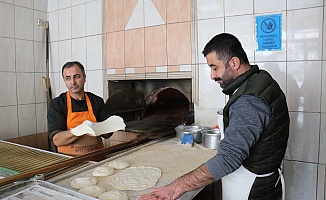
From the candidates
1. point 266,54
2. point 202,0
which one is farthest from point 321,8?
point 202,0

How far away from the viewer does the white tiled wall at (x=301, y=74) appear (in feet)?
5.85

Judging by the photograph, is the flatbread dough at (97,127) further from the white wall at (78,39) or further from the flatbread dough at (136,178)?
the white wall at (78,39)

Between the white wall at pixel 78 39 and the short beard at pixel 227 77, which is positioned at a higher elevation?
the white wall at pixel 78 39

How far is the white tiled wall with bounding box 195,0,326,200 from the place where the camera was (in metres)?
1.78

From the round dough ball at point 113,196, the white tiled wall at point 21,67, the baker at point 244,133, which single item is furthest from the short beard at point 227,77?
the white tiled wall at point 21,67

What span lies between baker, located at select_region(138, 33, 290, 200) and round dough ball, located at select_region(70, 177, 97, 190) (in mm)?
272

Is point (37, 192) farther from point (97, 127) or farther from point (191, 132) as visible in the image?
point (191, 132)

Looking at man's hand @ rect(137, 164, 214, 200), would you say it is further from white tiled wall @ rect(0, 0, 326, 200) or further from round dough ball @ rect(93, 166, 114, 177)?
white tiled wall @ rect(0, 0, 326, 200)

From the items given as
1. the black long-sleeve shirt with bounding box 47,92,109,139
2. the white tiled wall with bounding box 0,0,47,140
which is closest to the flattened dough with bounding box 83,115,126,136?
the black long-sleeve shirt with bounding box 47,92,109,139

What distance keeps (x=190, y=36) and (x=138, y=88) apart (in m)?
0.85

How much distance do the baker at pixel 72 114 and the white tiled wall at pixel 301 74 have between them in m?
1.24

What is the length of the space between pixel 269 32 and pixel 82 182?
1.58m

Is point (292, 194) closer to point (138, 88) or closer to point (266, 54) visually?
point (266, 54)

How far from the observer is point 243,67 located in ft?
3.90
